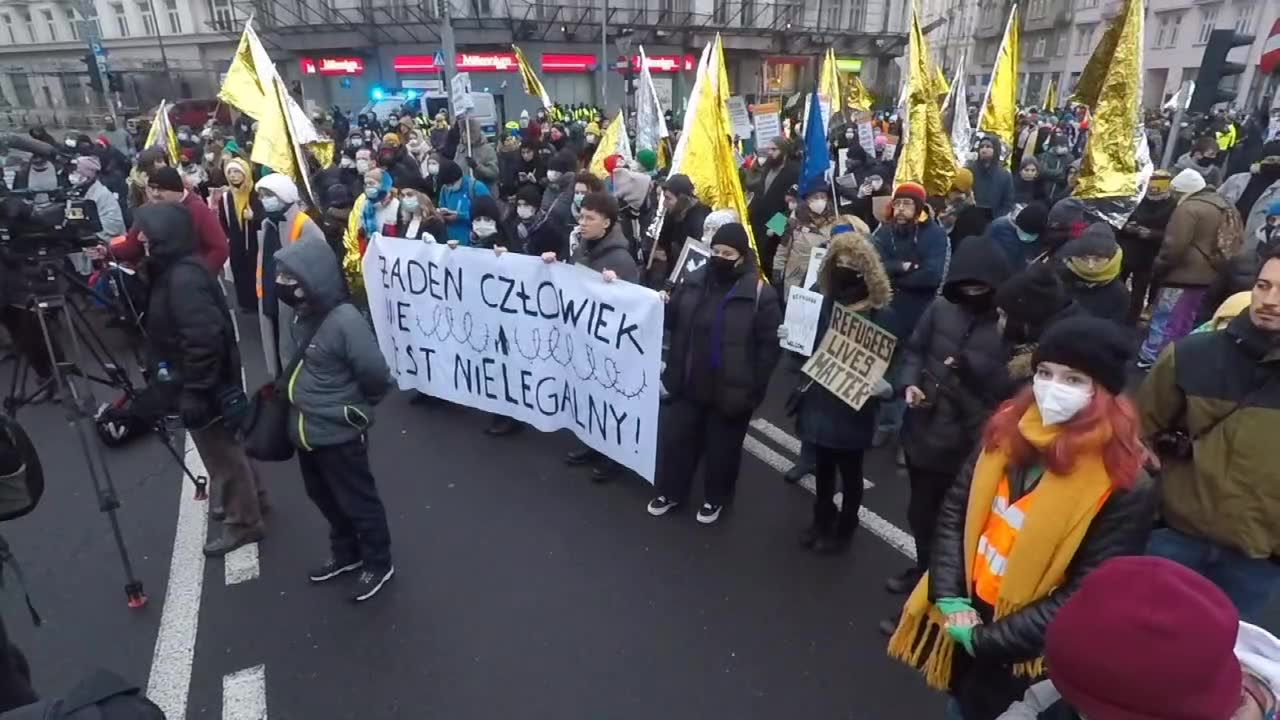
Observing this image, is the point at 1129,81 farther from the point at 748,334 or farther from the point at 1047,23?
the point at 1047,23

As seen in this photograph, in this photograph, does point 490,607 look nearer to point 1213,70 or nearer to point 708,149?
point 708,149

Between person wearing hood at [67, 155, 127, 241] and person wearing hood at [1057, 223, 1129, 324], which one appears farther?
person wearing hood at [67, 155, 127, 241]

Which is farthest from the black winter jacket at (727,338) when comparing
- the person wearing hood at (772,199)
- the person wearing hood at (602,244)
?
the person wearing hood at (772,199)

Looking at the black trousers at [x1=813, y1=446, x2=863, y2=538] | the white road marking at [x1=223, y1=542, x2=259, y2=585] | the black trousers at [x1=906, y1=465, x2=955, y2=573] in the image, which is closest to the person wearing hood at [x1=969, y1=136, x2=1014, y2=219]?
the black trousers at [x1=813, y1=446, x2=863, y2=538]

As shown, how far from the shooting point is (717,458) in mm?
4391

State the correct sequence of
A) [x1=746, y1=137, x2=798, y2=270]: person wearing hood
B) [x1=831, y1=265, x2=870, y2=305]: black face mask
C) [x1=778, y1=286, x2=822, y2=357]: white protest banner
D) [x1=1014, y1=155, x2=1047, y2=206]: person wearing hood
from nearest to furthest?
[x1=831, y1=265, x2=870, y2=305]: black face mask
[x1=778, y1=286, x2=822, y2=357]: white protest banner
[x1=746, y1=137, x2=798, y2=270]: person wearing hood
[x1=1014, y1=155, x2=1047, y2=206]: person wearing hood

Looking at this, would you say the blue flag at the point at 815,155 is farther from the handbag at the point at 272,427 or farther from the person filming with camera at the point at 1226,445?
the handbag at the point at 272,427

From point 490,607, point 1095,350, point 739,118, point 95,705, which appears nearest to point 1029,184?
point 739,118

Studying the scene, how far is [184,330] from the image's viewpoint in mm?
3705

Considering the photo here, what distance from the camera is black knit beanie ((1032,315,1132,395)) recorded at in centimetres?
206

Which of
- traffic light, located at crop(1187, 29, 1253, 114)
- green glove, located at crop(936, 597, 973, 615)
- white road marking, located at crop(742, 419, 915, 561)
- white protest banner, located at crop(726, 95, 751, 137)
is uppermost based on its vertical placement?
traffic light, located at crop(1187, 29, 1253, 114)

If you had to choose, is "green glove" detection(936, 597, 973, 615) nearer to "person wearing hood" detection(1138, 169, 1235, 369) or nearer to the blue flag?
the blue flag

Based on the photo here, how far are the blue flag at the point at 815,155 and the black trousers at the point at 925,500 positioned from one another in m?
3.33

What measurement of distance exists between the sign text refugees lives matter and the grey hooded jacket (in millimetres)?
1459
